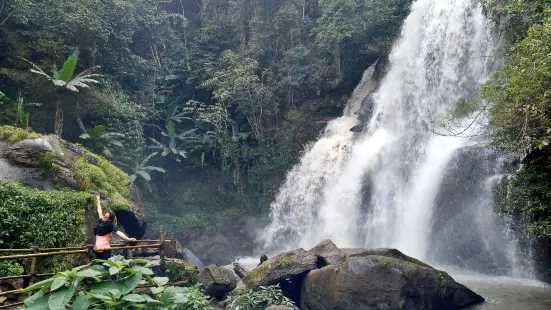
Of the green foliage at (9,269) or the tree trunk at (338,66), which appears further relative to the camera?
the tree trunk at (338,66)

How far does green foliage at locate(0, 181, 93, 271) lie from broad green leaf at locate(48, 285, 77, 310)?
4424 mm

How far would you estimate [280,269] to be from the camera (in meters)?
10.4

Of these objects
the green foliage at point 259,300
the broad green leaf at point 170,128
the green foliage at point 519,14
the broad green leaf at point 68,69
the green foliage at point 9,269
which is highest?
the broad green leaf at point 170,128

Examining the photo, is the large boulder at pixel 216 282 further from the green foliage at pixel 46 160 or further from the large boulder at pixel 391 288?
the green foliage at pixel 46 160

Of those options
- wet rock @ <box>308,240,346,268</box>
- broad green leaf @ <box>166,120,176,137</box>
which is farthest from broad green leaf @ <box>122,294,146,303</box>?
broad green leaf @ <box>166,120,176,137</box>

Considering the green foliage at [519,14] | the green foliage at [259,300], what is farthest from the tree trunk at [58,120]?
the green foliage at [519,14]

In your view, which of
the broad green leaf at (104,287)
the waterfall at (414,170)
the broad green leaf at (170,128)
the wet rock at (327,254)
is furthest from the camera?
the broad green leaf at (170,128)

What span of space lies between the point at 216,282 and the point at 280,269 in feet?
5.79

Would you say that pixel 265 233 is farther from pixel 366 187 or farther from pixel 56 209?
pixel 56 209

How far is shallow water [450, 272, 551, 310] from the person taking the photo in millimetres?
9125

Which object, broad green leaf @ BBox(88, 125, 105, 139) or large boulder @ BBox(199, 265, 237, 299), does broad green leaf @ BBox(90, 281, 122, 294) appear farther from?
broad green leaf @ BBox(88, 125, 105, 139)

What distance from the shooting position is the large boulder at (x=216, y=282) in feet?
35.3

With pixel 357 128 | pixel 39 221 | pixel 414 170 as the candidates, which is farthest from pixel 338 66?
pixel 39 221

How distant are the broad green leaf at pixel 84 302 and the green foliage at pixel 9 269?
12.5 ft
